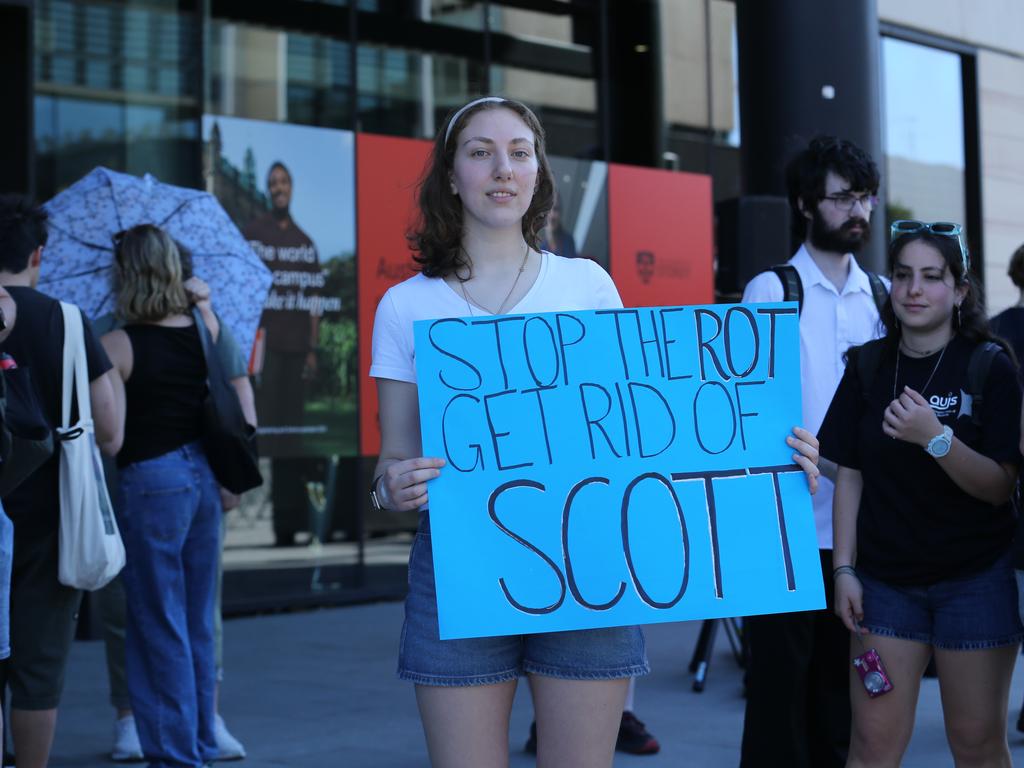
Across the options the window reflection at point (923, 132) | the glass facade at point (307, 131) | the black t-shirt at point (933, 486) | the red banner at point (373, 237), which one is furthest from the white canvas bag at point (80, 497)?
the window reflection at point (923, 132)

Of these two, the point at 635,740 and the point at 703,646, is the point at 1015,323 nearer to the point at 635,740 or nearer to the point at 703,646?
the point at 635,740

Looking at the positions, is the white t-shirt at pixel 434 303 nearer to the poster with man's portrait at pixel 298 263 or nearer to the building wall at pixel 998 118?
the poster with man's portrait at pixel 298 263

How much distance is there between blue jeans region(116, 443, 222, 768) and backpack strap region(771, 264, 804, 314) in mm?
2272

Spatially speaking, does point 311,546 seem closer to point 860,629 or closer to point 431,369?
point 860,629

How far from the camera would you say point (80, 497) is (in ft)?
15.3

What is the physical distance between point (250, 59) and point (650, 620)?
805 centimetres

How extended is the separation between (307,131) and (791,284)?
6075 mm

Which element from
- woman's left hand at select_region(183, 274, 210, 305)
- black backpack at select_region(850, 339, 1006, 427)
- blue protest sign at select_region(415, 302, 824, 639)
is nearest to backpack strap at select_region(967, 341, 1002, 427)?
black backpack at select_region(850, 339, 1006, 427)

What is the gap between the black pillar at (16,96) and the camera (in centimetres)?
887

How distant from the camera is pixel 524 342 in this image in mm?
2908

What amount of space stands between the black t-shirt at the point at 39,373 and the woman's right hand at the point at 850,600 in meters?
2.54

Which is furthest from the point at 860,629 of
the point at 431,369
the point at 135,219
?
the point at 135,219

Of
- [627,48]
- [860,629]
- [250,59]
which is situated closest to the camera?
[860,629]

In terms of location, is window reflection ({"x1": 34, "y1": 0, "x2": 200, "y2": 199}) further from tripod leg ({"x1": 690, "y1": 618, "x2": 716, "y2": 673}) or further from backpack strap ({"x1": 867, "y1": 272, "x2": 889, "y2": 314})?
backpack strap ({"x1": 867, "y1": 272, "x2": 889, "y2": 314})
